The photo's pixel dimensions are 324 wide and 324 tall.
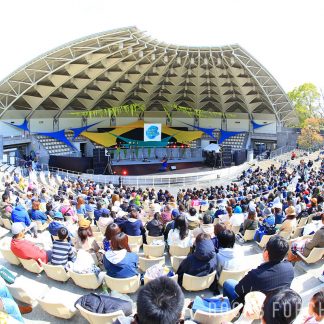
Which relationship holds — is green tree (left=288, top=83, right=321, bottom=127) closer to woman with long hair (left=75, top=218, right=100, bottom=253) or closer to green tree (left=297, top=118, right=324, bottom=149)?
green tree (left=297, top=118, right=324, bottom=149)

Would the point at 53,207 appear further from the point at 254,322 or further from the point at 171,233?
the point at 254,322

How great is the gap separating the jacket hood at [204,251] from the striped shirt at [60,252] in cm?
231

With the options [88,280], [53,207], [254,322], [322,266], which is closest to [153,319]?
[254,322]

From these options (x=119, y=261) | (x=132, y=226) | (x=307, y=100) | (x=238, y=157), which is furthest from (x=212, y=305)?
(x=307, y=100)

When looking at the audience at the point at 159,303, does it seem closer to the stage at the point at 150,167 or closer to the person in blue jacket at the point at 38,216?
the person in blue jacket at the point at 38,216

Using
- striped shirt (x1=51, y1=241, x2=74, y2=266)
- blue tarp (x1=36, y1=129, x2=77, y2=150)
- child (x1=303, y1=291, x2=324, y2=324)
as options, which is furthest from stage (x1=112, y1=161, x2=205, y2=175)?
child (x1=303, y1=291, x2=324, y2=324)

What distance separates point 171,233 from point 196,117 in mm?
39930

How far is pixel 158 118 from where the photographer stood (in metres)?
45.3

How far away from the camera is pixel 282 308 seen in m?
2.95

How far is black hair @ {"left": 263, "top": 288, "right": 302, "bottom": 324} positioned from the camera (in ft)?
9.63

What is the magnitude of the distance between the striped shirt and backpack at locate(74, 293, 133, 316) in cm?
183

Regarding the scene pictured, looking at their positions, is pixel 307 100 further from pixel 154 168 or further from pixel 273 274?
pixel 273 274

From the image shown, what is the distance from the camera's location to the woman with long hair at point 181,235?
22.0ft

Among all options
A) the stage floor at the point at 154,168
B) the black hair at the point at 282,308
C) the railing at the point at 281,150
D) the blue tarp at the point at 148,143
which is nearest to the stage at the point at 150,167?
the stage floor at the point at 154,168
